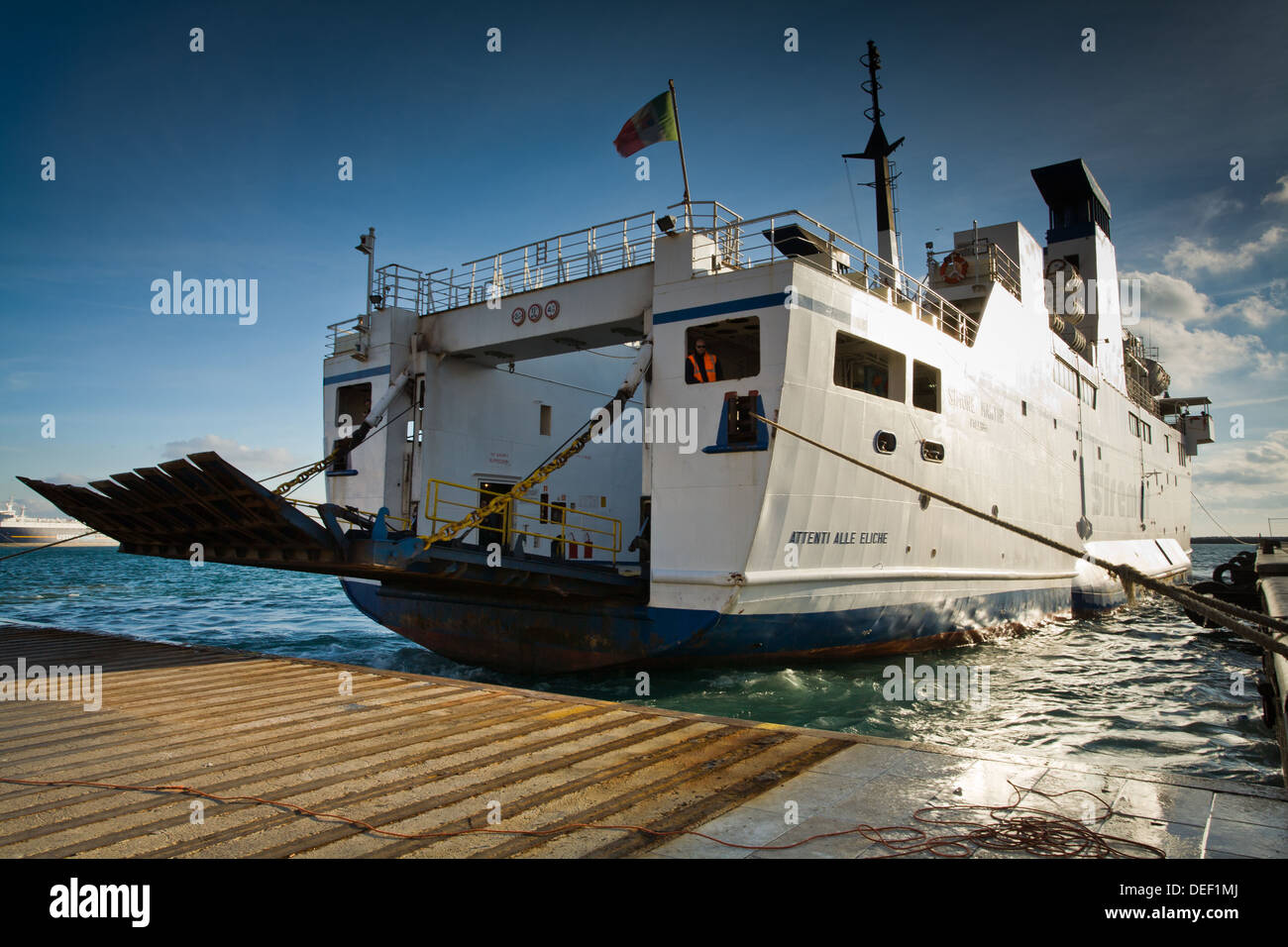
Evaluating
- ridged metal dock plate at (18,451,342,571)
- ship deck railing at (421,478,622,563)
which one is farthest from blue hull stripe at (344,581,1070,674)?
ridged metal dock plate at (18,451,342,571)

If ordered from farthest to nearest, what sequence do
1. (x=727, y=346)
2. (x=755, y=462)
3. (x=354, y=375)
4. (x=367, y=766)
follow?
1. (x=354, y=375)
2. (x=727, y=346)
3. (x=755, y=462)
4. (x=367, y=766)

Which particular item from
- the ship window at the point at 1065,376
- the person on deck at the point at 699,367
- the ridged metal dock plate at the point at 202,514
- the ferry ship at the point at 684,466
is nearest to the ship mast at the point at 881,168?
the ferry ship at the point at 684,466

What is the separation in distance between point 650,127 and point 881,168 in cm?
982

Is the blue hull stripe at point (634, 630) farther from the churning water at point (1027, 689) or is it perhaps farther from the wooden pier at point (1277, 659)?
the wooden pier at point (1277, 659)

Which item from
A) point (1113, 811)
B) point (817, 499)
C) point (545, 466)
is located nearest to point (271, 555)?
point (545, 466)

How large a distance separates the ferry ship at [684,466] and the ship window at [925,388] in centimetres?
7

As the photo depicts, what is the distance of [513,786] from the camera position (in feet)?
14.8

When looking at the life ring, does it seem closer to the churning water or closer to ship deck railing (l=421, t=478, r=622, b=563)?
the churning water

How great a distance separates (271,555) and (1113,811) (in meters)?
9.82

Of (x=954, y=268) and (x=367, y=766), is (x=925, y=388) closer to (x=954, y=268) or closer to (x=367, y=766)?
(x=954, y=268)

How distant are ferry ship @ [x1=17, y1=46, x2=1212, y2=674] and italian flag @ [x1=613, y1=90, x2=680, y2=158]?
124cm

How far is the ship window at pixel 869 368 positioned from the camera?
12.3m

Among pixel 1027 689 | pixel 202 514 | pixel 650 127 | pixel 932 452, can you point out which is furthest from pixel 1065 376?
pixel 202 514

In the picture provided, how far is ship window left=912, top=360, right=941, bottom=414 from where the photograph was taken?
1331 centimetres
